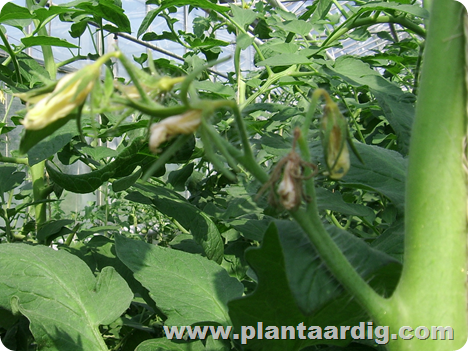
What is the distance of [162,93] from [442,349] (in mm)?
306

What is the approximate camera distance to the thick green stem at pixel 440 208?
1.15 ft

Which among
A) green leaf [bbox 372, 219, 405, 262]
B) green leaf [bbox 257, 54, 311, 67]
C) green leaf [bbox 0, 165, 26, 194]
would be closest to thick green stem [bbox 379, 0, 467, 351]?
green leaf [bbox 372, 219, 405, 262]

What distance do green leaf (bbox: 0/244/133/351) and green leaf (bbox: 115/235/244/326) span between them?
2.7 inches

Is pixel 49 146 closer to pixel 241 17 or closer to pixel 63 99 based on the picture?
pixel 63 99

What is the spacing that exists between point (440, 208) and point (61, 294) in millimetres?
608

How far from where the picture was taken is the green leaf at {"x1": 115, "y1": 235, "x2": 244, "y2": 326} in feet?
2.10

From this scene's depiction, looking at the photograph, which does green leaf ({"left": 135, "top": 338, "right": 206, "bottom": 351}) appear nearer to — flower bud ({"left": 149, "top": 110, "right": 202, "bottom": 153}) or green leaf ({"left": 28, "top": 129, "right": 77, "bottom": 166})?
green leaf ({"left": 28, "top": 129, "right": 77, "bottom": 166})

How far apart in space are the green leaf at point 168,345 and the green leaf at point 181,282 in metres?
0.04

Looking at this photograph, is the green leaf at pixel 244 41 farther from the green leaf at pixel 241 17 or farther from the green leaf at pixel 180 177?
the green leaf at pixel 180 177

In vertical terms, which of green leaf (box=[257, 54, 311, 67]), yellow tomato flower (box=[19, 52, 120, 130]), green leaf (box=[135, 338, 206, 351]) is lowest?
green leaf (box=[135, 338, 206, 351])

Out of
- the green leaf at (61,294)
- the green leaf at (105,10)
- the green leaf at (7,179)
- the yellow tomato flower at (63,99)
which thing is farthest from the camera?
the green leaf at (7,179)

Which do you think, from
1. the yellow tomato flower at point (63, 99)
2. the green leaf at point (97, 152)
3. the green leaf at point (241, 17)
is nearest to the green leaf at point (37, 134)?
the yellow tomato flower at point (63, 99)

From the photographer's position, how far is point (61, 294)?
2.31ft

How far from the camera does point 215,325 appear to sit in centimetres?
64
